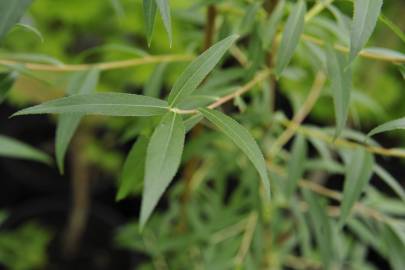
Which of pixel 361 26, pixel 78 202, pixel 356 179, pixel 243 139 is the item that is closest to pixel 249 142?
pixel 243 139

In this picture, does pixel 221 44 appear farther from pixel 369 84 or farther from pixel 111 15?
pixel 369 84

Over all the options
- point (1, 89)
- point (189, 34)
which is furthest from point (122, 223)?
point (1, 89)

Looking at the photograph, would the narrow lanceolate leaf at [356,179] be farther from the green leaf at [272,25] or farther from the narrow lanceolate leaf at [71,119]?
the narrow lanceolate leaf at [71,119]

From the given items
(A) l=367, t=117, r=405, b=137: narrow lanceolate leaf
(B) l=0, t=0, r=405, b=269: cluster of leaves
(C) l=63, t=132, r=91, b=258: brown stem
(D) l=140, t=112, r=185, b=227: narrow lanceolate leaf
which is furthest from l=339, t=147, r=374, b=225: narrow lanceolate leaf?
(C) l=63, t=132, r=91, b=258: brown stem

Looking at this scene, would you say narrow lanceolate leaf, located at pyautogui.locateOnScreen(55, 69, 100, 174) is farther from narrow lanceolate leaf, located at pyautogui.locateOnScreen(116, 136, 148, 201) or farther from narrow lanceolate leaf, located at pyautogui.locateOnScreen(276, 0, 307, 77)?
narrow lanceolate leaf, located at pyautogui.locateOnScreen(276, 0, 307, 77)

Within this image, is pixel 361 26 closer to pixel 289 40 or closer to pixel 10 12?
pixel 289 40
